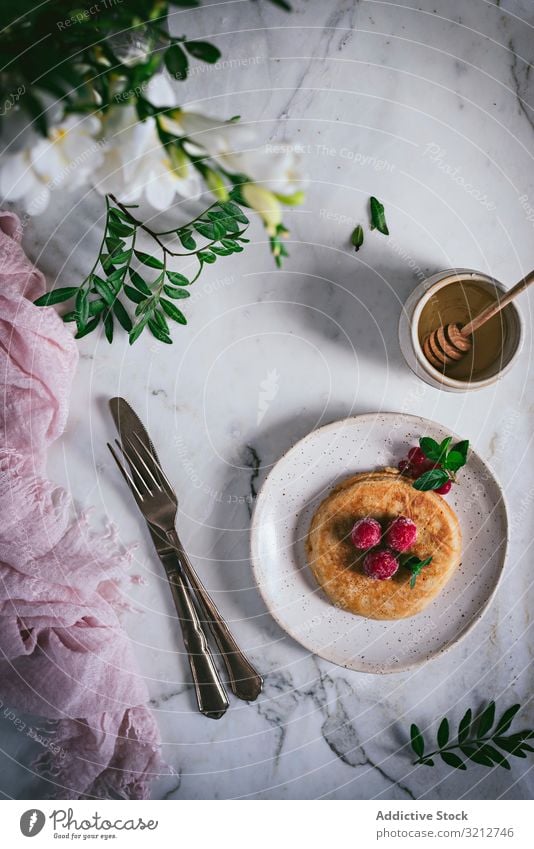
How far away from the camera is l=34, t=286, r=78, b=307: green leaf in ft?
2.37

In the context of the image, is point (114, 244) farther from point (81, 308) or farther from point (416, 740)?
point (416, 740)

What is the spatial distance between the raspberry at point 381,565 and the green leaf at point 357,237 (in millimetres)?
343

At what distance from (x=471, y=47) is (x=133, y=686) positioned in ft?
2.69

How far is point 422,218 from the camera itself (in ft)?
2.59

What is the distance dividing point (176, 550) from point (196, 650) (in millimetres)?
116

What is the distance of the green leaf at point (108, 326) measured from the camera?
0.75 m

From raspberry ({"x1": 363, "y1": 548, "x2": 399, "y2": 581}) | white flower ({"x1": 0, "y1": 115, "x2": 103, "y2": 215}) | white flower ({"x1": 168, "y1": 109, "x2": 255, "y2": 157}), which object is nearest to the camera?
white flower ({"x1": 168, "y1": 109, "x2": 255, "y2": 157})

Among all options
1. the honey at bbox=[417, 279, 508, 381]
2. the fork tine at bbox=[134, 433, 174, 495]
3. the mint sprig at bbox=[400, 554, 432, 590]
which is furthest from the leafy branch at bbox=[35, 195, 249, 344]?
the mint sprig at bbox=[400, 554, 432, 590]

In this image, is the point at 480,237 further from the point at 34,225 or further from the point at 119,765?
the point at 119,765

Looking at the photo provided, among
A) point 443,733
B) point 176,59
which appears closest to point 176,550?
point 443,733

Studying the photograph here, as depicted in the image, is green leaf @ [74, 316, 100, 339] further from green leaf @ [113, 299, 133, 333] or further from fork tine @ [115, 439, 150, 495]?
fork tine @ [115, 439, 150, 495]

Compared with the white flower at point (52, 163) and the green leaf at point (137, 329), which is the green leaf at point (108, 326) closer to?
the green leaf at point (137, 329)

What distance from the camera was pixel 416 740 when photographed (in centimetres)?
80

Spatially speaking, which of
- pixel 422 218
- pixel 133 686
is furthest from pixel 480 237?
pixel 133 686
